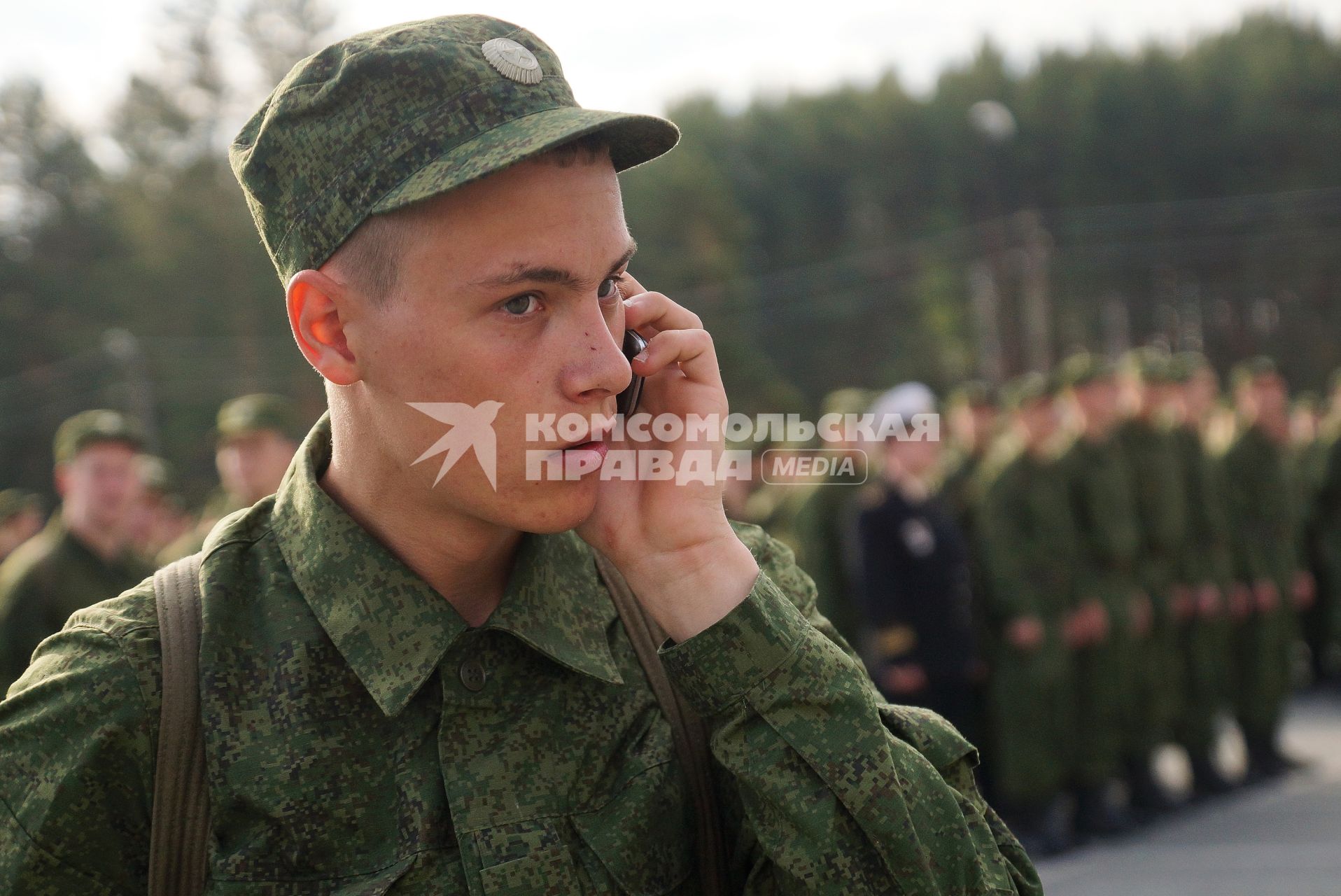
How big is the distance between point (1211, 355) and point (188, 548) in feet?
84.6

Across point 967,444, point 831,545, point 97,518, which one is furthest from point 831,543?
point 97,518

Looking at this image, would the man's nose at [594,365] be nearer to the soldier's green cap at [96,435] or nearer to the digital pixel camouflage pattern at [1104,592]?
the soldier's green cap at [96,435]

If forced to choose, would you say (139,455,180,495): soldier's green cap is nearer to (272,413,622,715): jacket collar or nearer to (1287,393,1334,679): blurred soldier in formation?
(272,413,622,715): jacket collar

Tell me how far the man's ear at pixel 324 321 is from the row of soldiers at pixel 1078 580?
4.53 m

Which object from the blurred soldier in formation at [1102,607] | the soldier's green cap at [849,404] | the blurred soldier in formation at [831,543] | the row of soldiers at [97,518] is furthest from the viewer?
the soldier's green cap at [849,404]

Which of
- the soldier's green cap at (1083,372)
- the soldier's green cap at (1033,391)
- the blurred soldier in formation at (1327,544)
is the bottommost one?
the blurred soldier in formation at (1327,544)

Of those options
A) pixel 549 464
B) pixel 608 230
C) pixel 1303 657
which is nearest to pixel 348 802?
pixel 549 464

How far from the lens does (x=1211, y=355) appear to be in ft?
91.4

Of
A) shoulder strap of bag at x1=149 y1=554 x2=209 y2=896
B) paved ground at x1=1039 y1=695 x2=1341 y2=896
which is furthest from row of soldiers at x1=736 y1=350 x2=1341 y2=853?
shoulder strap of bag at x1=149 y1=554 x2=209 y2=896

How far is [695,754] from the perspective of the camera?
173 centimetres

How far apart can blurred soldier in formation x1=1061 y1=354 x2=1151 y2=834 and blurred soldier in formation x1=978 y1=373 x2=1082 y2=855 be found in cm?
13

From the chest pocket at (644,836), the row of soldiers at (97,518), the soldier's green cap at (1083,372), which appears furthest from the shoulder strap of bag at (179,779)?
the soldier's green cap at (1083,372)

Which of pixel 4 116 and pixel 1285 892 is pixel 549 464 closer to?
pixel 1285 892

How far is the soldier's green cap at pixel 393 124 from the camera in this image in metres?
1.54
